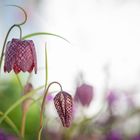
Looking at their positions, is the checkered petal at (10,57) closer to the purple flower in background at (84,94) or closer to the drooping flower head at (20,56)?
the drooping flower head at (20,56)

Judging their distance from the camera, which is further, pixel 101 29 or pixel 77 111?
pixel 101 29

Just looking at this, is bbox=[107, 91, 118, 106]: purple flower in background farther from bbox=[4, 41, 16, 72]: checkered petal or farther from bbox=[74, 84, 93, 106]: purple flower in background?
bbox=[4, 41, 16, 72]: checkered petal

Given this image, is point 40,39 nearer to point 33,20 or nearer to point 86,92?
point 33,20

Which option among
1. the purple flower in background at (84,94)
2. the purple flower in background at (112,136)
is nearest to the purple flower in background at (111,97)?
the purple flower in background at (112,136)

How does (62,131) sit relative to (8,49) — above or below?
below

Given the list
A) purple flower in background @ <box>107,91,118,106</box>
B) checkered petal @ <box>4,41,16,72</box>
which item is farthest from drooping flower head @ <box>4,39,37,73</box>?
purple flower in background @ <box>107,91,118,106</box>

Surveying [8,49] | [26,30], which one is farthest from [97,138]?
[26,30]

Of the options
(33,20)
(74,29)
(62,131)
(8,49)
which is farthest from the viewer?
(33,20)
